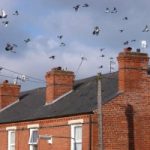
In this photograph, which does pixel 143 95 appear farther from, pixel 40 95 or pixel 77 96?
pixel 40 95

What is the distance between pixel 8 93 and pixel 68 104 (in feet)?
38.3

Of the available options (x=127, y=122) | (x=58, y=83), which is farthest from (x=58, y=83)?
(x=127, y=122)

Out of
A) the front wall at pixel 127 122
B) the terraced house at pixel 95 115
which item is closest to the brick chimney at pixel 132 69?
the terraced house at pixel 95 115

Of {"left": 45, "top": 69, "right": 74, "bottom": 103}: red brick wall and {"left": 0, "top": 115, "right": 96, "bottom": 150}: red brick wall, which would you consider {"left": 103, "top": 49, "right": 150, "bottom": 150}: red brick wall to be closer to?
{"left": 0, "top": 115, "right": 96, "bottom": 150}: red brick wall

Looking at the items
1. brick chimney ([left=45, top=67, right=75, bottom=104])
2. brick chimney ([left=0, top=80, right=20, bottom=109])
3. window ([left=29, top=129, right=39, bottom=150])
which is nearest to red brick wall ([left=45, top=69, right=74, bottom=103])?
brick chimney ([left=45, top=67, right=75, bottom=104])

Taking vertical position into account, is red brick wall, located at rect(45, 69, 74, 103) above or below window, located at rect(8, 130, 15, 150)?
above

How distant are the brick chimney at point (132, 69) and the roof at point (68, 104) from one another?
2.71 feet

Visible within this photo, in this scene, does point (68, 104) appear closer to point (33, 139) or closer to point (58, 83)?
point (33, 139)

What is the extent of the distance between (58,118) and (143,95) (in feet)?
16.2

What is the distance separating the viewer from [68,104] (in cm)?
3431

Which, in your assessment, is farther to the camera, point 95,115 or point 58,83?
Answer: point 58,83

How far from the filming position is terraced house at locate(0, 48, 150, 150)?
100 feet

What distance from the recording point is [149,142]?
31.8 metres

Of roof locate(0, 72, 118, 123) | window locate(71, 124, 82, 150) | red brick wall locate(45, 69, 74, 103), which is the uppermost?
red brick wall locate(45, 69, 74, 103)
